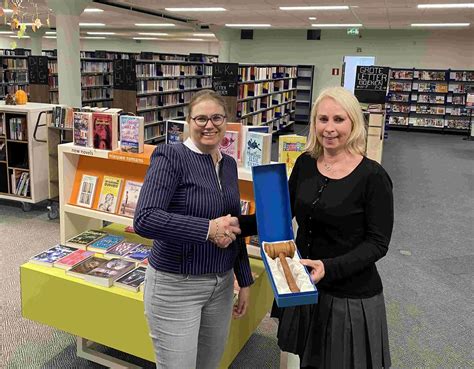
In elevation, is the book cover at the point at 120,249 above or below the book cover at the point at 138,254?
above

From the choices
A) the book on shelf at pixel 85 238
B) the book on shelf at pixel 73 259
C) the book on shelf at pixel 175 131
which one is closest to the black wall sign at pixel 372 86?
the book on shelf at pixel 175 131

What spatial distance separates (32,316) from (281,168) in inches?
72.8

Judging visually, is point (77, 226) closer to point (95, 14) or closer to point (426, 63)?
point (95, 14)

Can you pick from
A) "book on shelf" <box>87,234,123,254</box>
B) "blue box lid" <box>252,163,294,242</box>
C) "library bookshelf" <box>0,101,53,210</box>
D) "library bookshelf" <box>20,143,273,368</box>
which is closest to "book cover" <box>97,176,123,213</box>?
"library bookshelf" <box>20,143,273,368</box>

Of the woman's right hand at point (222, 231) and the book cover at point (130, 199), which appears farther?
the book cover at point (130, 199)

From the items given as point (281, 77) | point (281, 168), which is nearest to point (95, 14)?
point (281, 77)

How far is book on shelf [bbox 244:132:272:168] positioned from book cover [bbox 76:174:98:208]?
1164mm

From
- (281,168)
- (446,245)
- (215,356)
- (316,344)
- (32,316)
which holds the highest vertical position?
(281,168)

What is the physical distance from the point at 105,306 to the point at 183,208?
3.55 feet

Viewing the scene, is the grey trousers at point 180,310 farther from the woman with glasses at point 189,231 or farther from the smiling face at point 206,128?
the smiling face at point 206,128

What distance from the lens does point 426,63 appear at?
1556cm

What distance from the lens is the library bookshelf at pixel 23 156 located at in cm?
548

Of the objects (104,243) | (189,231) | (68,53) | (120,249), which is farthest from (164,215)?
(68,53)

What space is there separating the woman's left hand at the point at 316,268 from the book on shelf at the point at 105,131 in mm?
1894
